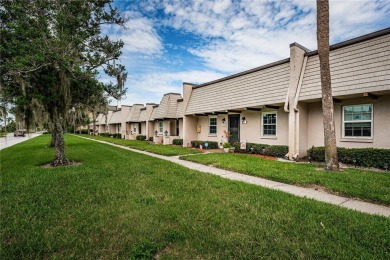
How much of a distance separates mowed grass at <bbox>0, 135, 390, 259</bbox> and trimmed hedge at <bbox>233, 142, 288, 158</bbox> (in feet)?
20.6

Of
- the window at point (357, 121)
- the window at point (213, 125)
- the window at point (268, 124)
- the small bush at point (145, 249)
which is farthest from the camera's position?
the window at point (213, 125)

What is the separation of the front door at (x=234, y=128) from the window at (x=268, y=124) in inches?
82.2

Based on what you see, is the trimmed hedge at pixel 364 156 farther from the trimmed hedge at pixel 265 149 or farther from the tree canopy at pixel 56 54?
the tree canopy at pixel 56 54

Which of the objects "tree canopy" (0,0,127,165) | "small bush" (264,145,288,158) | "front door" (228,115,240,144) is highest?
"tree canopy" (0,0,127,165)

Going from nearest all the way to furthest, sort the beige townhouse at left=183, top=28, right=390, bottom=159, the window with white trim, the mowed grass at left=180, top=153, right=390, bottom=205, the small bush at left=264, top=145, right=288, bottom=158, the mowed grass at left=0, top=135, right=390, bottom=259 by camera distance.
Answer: the mowed grass at left=0, top=135, right=390, bottom=259 < the mowed grass at left=180, top=153, right=390, bottom=205 < the beige townhouse at left=183, top=28, right=390, bottom=159 < the small bush at left=264, top=145, right=288, bottom=158 < the window with white trim

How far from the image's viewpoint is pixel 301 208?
3.83 metres

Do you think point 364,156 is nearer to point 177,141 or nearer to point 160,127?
point 177,141

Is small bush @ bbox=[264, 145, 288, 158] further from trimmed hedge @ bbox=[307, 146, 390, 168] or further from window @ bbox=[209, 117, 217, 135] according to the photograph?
window @ bbox=[209, 117, 217, 135]

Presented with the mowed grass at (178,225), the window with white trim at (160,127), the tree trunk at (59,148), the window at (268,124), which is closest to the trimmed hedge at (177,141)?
the window with white trim at (160,127)

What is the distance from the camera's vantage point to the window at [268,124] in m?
11.8

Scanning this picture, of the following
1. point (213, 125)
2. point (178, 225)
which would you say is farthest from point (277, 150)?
point (178, 225)

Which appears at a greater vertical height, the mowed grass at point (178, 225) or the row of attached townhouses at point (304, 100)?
the row of attached townhouses at point (304, 100)

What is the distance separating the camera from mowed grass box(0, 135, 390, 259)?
8.35ft

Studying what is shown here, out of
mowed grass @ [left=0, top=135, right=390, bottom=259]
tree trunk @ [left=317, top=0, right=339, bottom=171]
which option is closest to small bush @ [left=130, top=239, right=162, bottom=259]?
mowed grass @ [left=0, top=135, right=390, bottom=259]
